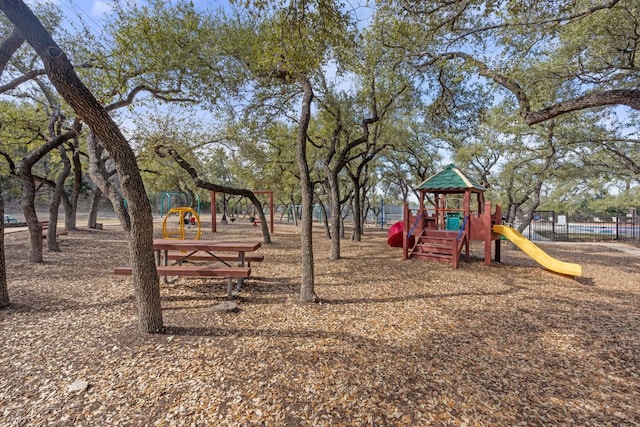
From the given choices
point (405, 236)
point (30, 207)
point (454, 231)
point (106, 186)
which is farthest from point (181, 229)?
point (454, 231)

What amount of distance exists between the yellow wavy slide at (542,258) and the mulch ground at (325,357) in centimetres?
79

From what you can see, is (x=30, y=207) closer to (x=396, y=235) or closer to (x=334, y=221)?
(x=334, y=221)

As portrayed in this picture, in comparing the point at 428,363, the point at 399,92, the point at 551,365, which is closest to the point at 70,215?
the point at 399,92

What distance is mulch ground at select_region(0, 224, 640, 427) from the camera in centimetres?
214

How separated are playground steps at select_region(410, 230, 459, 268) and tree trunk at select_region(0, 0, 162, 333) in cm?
689

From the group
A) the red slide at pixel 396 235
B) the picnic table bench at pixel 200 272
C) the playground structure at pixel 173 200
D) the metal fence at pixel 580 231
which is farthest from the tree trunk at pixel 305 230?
the playground structure at pixel 173 200

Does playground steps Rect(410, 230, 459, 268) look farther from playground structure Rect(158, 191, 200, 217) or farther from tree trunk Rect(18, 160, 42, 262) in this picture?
playground structure Rect(158, 191, 200, 217)

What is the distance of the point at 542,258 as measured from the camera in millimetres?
6812

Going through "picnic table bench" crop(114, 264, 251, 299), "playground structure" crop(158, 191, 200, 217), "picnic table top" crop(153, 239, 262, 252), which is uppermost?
"playground structure" crop(158, 191, 200, 217)

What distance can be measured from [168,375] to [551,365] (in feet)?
11.5

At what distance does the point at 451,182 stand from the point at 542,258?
2923 millimetres

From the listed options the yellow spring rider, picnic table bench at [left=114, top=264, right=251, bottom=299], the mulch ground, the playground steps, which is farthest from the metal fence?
picnic table bench at [left=114, top=264, right=251, bottom=299]

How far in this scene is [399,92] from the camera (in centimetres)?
797

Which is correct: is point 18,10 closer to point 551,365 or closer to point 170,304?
point 170,304
